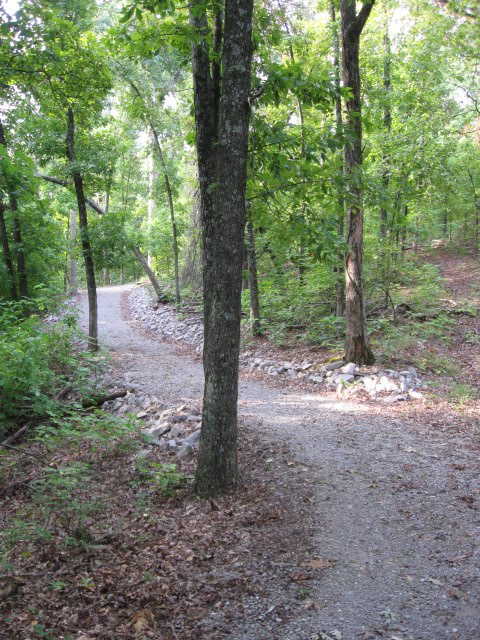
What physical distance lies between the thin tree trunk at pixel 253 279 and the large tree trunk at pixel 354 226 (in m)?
3.61

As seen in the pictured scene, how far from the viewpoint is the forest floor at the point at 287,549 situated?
296 cm

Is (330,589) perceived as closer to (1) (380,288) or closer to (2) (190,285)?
(1) (380,288)

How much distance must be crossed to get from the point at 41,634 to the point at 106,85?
9279 mm

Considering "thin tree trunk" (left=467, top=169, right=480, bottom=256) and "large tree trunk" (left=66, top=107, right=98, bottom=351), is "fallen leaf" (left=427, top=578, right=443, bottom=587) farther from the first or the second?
"thin tree trunk" (left=467, top=169, right=480, bottom=256)

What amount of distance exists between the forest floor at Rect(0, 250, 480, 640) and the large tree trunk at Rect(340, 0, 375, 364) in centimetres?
262

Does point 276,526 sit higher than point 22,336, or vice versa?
point 22,336

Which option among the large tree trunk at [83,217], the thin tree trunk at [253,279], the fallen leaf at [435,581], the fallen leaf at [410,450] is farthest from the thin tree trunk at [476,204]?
the fallen leaf at [435,581]

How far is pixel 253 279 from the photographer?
1249cm

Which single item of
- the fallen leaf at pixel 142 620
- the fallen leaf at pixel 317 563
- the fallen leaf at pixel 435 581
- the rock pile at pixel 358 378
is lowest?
the fallen leaf at pixel 317 563

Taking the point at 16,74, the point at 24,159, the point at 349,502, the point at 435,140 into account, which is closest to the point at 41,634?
the point at 349,502

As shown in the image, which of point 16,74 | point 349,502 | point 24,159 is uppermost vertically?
point 16,74

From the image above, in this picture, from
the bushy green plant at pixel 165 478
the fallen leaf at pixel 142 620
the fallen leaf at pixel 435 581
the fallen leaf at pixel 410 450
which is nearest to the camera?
the fallen leaf at pixel 142 620

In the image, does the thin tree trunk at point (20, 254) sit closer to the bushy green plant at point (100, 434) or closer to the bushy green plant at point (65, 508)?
the bushy green plant at point (100, 434)

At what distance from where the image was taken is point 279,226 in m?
5.60
